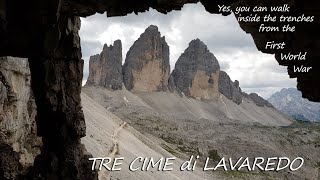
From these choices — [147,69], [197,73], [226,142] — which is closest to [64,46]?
[226,142]

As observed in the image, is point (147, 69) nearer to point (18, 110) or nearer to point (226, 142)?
point (226, 142)

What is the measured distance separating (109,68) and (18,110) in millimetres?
138770

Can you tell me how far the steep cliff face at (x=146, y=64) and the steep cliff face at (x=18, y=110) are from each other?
14162cm

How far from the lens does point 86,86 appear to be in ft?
513

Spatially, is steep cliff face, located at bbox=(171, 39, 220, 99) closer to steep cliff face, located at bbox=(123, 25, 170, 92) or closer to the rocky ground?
steep cliff face, located at bbox=(123, 25, 170, 92)

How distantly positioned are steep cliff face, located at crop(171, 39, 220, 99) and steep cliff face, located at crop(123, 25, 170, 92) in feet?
60.0

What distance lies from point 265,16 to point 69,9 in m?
8.38

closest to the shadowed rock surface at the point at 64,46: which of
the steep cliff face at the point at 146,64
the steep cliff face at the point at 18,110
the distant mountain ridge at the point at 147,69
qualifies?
the steep cliff face at the point at 18,110

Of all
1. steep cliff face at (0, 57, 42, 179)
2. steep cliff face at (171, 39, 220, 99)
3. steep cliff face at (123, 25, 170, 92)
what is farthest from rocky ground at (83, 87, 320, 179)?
steep cliff face at (171, 39, 220, 99)

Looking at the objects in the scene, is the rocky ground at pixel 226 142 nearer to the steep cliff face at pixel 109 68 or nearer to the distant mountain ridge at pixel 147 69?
the steep cliff face at pixel 109 68

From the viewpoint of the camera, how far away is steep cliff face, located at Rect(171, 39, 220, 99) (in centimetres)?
18600

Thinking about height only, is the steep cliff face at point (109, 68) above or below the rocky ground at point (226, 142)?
above

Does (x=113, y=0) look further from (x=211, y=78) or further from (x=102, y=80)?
(x=211, y=78)

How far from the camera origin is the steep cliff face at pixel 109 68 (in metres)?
159
